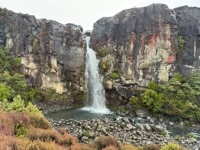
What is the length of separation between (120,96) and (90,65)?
6.99 meters

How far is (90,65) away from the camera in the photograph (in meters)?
39.2

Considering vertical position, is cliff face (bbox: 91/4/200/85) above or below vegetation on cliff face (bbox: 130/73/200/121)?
above

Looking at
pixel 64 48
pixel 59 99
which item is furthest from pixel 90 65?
pixel 59 99

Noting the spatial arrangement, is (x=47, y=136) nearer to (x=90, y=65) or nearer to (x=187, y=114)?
(x=187, y=114)

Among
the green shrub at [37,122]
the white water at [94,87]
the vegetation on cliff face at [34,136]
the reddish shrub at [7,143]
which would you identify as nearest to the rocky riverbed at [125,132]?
the vegetation on cliff face at [34,136]

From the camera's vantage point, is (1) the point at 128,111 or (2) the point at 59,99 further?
(2) the point at 59,99

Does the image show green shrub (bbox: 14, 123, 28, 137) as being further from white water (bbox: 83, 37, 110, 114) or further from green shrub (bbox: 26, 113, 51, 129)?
white water (bbox: 83, 37, 110, 114)

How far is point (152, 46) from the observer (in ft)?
124

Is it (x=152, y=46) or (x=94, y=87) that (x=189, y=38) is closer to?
(x=152, y=46)

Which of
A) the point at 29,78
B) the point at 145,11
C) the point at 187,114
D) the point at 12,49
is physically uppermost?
the point at 145,11

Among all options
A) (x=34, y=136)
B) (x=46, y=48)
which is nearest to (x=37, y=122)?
(x=34, y=136)

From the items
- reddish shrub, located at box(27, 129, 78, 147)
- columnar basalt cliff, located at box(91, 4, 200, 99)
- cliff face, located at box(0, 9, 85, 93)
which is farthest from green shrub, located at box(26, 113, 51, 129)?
columnar basalt cliff, located at box(91, 4, 200, 99)

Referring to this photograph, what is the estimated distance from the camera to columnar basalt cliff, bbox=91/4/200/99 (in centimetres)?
3722

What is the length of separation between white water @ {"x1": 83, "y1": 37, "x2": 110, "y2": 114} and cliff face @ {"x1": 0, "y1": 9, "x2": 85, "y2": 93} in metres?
1.34
